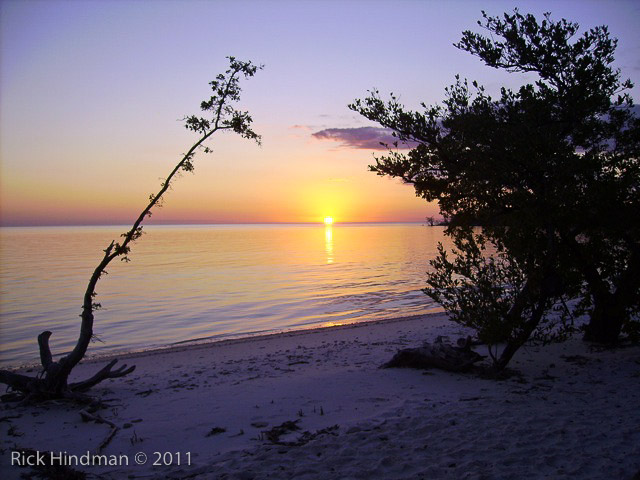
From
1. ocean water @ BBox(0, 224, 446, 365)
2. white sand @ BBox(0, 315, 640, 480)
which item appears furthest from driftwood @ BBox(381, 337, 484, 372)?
ocean water @ BBox(0, 224, 446, 365)

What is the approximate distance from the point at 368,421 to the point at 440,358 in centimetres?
371

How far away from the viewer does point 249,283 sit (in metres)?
33.8

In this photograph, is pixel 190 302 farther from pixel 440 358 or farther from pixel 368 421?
pixel 368 421

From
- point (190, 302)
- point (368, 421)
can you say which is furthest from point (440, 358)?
point (190, 302)

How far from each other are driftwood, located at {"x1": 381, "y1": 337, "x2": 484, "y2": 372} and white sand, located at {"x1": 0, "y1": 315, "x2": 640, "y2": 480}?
10.1 inches

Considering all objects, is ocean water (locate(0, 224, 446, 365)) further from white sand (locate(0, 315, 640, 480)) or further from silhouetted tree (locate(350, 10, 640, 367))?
silhouetted tree (locate(350, 10, 640, 367))

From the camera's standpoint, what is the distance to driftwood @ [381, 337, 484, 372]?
33.2 feet

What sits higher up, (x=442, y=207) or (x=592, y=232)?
(x=442, y=207)

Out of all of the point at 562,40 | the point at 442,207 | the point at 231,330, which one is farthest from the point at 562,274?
the point at 231,330

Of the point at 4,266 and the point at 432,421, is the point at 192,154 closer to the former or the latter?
the point at 432,421

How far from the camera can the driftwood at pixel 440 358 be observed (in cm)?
1012

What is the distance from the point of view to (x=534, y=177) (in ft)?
29.6

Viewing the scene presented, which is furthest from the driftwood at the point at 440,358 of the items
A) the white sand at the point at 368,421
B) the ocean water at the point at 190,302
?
the ocean water at the point at 190,302

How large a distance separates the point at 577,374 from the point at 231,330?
45.7 ft
